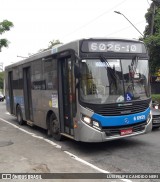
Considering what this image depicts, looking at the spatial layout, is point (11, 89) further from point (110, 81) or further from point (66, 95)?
point (110, 81)

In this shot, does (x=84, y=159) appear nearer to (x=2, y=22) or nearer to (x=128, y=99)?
(x=128, y=99)

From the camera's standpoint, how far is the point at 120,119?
8742mm

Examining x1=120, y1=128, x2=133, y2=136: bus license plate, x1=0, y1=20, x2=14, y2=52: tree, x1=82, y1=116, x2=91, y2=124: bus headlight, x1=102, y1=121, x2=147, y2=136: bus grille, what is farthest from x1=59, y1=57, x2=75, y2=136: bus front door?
x1=0, y1=20, x2=14, y2=52: tree

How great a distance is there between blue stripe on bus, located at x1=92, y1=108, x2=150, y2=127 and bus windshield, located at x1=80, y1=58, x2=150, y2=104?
423 millimetres

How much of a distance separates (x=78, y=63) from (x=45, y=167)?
284 centimetres

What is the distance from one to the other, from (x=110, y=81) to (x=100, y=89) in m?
0.38

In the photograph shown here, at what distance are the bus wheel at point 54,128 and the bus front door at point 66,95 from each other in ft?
1.62

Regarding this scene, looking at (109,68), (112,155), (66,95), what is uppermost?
(109,68)

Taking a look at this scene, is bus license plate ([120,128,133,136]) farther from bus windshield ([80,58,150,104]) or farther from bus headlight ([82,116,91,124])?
bus headlight ([82,116,91,124])

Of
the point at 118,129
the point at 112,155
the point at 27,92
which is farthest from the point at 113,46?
the point at 27,92

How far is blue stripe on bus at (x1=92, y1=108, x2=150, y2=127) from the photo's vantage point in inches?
336

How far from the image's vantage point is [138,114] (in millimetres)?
9141

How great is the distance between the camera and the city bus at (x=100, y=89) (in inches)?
337

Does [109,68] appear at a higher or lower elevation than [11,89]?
higher
